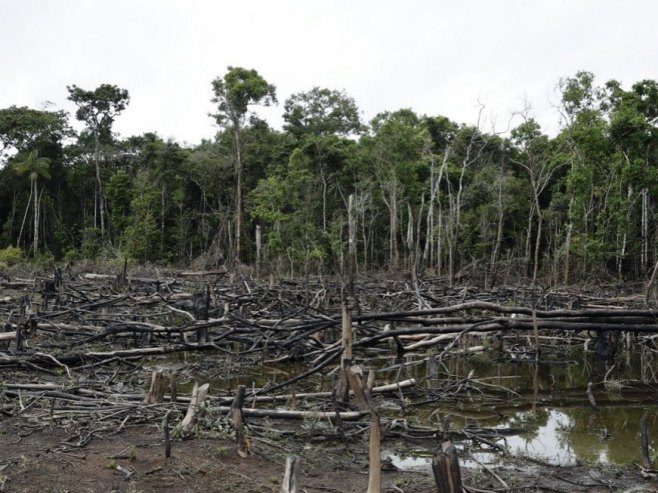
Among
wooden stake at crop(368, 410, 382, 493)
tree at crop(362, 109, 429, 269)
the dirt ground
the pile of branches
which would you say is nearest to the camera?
wooden stake at crop(368, 410, 382, 493)

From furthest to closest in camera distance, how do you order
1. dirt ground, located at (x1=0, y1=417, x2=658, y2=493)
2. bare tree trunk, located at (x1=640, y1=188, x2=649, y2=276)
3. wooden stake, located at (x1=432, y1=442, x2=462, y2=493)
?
bare tree trunk, located at (x1=640, y1=188, x2=649, y2=276), dirt ground, located at (x1=0, y1=417, x2=658, y2=493), wooden stake, located at (x1=432, y1=442, x2=462, y2=493)

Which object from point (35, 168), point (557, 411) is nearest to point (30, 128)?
point (35, 168)

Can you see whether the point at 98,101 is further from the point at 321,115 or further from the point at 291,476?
the point at 291,476

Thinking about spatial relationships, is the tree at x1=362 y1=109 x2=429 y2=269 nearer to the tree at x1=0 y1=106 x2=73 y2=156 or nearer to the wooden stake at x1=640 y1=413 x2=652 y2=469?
the tree at x1=0 y1=106 x2=73 y2=156

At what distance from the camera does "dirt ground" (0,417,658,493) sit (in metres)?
4.39

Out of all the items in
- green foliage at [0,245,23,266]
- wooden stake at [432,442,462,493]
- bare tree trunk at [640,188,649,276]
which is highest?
bare tree trunk at [640,188,649,276]

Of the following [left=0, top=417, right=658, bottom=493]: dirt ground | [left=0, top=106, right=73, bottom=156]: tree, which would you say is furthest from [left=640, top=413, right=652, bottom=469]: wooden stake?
[left=0, top=106, right=73, bottom=156]: tree

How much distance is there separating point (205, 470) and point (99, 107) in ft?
128

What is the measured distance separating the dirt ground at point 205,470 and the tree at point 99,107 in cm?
3560

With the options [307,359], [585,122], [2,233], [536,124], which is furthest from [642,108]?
[2,233]

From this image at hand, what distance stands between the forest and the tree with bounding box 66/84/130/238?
86 millimetres

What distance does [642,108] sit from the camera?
83.3 ft

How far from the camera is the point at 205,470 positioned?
458 centimetres

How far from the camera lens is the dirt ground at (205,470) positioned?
4387 mm
